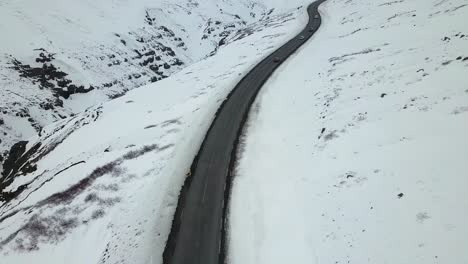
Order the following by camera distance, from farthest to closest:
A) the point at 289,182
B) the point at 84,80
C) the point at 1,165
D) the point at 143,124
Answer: the point at 84,80 < the point at 1,165 < the point at 143,124 < the point at 289,182

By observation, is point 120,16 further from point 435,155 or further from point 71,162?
point 435,155

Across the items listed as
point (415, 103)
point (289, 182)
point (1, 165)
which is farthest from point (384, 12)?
point (1, 165)

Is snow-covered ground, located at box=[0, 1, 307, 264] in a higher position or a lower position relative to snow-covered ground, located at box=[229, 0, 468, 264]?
higher

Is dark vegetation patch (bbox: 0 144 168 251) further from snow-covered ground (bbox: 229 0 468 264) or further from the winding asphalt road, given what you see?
snow-covered ground (bbox: 229 0 468 264)

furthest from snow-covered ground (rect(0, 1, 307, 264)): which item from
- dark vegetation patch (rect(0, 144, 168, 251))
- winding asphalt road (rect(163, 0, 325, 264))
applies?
winding asphalt road (rect(163, 0, 325, 264))

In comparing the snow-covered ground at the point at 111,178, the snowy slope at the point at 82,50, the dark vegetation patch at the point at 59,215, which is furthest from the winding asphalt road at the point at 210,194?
the snowy slope at the point at 82,50

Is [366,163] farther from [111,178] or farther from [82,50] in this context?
[82,50]

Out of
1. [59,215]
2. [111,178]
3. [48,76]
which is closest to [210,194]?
[111,178]
